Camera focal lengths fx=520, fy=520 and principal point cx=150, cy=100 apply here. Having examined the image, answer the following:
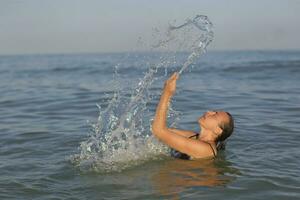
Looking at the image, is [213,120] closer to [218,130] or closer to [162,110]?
[218,130]

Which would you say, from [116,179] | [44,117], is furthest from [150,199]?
[44,117]

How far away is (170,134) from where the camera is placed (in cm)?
689

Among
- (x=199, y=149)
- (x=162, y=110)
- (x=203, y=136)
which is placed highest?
(x=162, y=110)

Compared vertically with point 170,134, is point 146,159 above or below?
below

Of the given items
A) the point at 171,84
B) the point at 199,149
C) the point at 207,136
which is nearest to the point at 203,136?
the point at 207,136

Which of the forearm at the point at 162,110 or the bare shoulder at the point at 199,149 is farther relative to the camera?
the bare shoulder at the point at 199,149

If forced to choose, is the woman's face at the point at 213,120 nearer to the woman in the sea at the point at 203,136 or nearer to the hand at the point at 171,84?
the woman in the sea at the point at 203,136

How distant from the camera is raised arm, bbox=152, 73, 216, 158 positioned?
6435mm

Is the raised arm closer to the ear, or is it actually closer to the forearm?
the forearm

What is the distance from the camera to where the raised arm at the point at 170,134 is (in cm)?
643

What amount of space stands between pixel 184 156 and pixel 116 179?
1282mm

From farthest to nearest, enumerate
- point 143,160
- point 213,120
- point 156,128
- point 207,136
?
1. point 143,160
2. point 207,136
3. point 213,120
4. point 156,128

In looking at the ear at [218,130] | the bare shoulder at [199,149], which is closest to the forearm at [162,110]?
the bare shoulder at [199,149]

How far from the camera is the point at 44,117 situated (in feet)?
40.8
